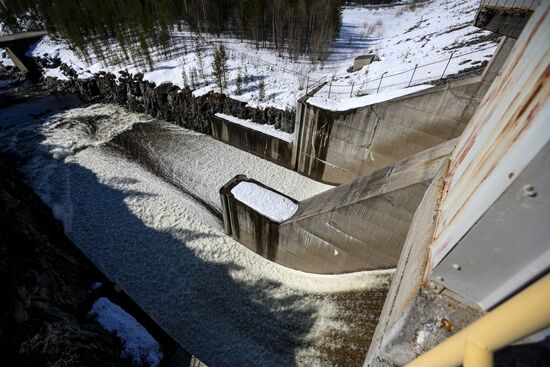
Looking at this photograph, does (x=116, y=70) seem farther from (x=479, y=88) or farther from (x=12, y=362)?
(x=479, y=88)

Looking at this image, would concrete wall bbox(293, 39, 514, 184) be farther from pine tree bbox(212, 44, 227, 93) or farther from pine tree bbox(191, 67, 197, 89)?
pine tree bbox(191, 67, 197, 89)

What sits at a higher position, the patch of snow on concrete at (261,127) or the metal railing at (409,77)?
the metal railing at (409,77)

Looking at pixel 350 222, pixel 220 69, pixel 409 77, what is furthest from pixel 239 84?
pixel 350 222

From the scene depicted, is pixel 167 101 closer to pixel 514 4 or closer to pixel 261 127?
pixel 261 127

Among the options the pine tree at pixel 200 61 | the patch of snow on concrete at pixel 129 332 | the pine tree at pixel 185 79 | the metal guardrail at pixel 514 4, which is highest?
the metal guardrail at pixel 514 4

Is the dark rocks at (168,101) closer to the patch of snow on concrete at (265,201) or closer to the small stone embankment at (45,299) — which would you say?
the patch of snow on concrete at (265,201)

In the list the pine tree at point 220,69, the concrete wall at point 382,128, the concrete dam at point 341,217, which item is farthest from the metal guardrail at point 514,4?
the pine tree at point 220,69

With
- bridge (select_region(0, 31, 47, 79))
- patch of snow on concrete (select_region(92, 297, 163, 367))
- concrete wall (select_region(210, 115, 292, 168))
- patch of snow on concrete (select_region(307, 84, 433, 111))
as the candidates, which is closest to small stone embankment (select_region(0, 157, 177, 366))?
patch of snow on concrete (select_region(92, 297, 163, 367))

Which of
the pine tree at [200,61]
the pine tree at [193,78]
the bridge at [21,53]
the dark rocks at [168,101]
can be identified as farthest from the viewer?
the bridge at [21,53]
